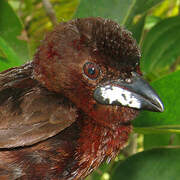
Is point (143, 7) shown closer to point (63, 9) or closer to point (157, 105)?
point (157, 105)

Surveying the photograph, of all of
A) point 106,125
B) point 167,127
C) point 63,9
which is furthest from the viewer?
point 63,9

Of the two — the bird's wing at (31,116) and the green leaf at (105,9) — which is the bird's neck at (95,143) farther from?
the green leaf at (105,9)

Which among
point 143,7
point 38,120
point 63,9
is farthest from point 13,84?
point 63,9

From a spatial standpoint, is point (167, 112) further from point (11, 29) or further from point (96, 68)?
point (11, 29)

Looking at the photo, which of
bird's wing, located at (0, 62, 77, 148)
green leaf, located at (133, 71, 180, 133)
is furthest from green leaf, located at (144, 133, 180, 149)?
bird's wing, located at (0, 62, 77, 148)

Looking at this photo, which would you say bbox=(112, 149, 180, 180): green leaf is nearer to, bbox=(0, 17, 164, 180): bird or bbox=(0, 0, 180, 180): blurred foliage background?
bbox=(0, 0, 180, 180): blurred foliage background

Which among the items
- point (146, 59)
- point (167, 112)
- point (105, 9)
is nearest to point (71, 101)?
point (167, 112)
